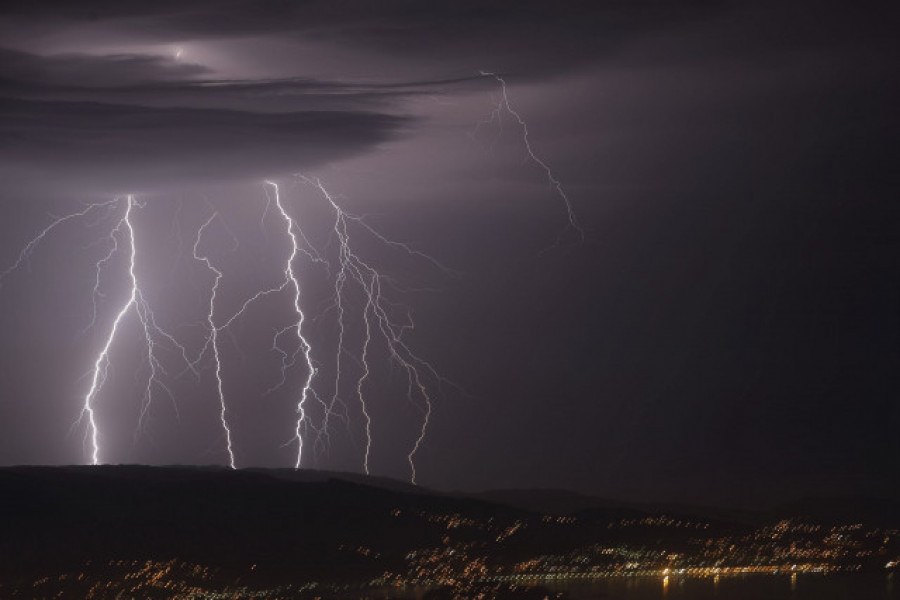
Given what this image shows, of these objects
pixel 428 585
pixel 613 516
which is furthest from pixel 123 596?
pixel 613 516

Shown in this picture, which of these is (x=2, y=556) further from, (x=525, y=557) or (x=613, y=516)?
(x=613, y=516)

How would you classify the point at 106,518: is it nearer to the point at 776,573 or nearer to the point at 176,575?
the point at 176,575

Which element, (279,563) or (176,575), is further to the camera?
(279,563)

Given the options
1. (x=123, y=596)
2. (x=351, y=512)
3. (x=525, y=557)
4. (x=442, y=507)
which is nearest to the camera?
(x=123, y=596)

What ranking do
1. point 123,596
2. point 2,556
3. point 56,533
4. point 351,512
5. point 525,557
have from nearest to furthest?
point 123,596 → point 2,556 → point 56,533 → point 525,557 → point 351,512

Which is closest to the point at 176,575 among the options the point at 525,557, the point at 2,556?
the point at 2,556

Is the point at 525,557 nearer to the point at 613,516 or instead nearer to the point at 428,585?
the point at 428,585

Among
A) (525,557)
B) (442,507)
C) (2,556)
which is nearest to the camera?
(2,556)

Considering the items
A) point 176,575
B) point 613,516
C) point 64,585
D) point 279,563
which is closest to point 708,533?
point 613,516

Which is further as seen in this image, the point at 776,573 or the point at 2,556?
the point at 776,573
